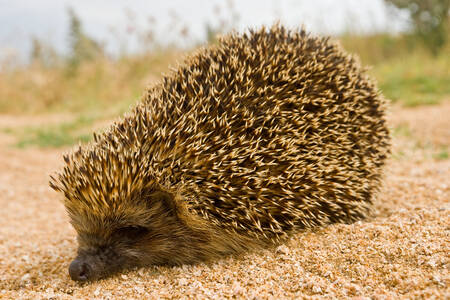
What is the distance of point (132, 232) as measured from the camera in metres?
3.62

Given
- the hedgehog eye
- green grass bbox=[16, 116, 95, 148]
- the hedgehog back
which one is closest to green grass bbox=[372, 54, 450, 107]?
the hedgehog back

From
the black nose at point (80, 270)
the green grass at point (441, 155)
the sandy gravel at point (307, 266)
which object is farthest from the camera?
the green grass at point (441, 155)

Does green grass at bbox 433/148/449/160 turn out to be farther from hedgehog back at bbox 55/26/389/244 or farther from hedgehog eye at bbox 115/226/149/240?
hedgehog eye at bbox 115/226/149/240

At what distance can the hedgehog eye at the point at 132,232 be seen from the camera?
3.55m

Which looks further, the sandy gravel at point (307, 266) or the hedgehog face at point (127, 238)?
the hedgehog face at point (127, 238)

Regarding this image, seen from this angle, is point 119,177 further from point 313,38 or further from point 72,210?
point 313,38

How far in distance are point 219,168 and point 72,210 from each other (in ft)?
4.43

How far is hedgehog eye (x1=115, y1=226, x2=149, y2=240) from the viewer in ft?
11.6

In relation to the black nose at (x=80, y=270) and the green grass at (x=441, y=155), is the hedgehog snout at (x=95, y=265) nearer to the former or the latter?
the black nose at (x=80, y=270)

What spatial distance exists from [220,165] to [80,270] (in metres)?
1.43

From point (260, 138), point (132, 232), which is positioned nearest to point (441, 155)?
point (260, 138)

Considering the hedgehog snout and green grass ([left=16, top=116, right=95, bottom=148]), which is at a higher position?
green grass ([left=16, top=116, right=95, bottom=148])

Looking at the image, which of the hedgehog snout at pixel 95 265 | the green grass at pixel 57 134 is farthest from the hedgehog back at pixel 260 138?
the green grass at pixel 57 134

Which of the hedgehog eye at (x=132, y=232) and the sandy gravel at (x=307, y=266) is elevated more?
the hedgehog eye at (x=132, y=232)
